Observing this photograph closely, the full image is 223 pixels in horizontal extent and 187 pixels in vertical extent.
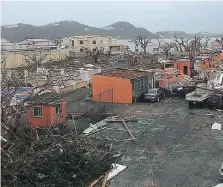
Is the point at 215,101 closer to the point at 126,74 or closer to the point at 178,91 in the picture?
the point at 178,91

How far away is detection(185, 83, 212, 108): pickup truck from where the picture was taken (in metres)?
25.5

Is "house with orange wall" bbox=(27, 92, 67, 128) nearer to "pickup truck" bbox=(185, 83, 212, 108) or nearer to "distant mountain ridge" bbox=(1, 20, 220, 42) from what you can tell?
"pickup truck" bbox=(185, 83, 212, 108)

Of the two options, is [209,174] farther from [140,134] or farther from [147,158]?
[140,134]

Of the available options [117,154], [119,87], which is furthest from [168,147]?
[119,87]

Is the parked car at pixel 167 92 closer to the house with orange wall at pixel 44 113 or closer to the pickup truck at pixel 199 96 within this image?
the pickup truck at pixel 199 96

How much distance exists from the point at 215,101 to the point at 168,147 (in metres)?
8.73

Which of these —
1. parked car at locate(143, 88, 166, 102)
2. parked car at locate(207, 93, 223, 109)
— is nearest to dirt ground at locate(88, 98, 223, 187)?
parked car at locate(207, 93, 223, 109)

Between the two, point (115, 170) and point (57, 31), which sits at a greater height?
point (57, 31)

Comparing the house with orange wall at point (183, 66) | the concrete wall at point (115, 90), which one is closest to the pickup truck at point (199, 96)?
the concrete wall at point (115, 90)

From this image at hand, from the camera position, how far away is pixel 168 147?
17.5 m

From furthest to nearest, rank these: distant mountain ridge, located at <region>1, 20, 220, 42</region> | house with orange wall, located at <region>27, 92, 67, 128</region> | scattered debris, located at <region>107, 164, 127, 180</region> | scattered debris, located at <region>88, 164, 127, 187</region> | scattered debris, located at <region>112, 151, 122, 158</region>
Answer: distant mountain ridge, located at <region>1, 20, 220, 42</region>
house with orange wall, located at <region>27, 92, 67, 128</region>
scattered debris, located at <region>112, 151, 122, 158</region>
scattered debris, located at <region>107, 164, 127, 180</region>
scattered debris, located at <region>88, 164, 127, 187</region>

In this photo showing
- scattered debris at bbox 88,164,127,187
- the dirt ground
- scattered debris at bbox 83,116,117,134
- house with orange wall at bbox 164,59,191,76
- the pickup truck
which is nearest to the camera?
scattered debris at bbox 88,164,127,187

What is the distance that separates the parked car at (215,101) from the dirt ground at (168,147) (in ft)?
1.72

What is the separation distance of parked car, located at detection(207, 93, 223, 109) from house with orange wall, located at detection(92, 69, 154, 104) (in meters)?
5.43
